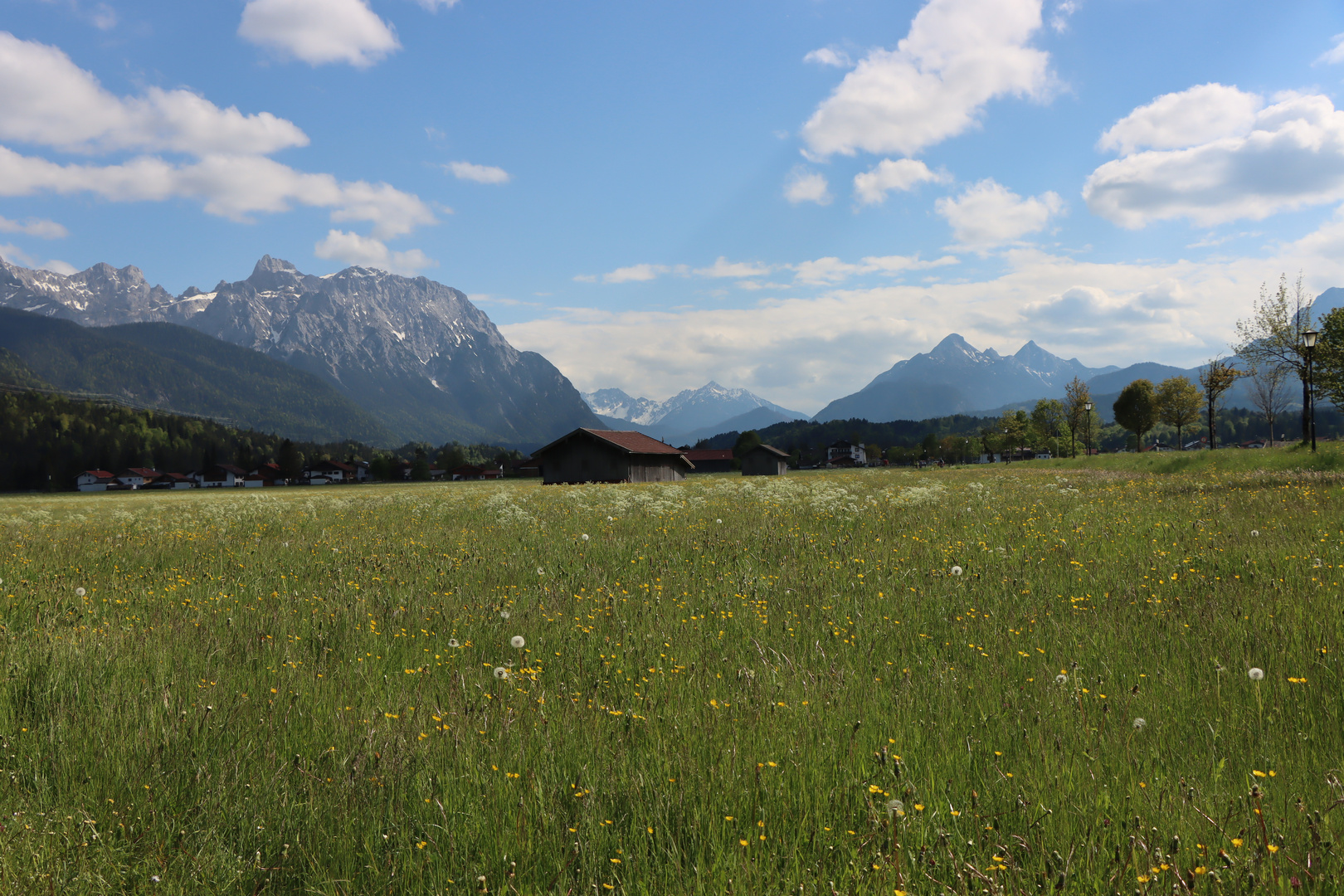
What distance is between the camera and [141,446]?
154 meters

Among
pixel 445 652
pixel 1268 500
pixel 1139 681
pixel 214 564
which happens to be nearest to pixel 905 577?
pixel 1139 681

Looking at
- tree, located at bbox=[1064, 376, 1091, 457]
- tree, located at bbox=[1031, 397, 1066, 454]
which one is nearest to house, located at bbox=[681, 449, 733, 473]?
tree, located at bbox=[1031, 397, 1066, 454]

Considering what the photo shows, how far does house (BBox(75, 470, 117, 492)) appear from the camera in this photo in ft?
452

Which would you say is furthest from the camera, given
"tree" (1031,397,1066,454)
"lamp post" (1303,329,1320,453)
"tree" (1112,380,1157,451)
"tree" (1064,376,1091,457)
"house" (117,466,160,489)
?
"house" (117,466,160,489)

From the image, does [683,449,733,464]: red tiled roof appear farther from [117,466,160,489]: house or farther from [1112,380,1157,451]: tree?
[117,466,160,489]: house

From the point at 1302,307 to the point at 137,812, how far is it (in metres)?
45.8

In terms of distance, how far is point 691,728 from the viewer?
354 cm

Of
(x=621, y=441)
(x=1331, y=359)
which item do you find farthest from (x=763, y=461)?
(x=1331, y=359)

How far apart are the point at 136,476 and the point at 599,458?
492ft

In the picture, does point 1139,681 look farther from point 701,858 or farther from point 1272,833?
point 701,858

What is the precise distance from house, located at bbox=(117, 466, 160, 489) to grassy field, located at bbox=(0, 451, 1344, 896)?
175219 mm

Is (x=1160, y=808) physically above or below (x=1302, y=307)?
below

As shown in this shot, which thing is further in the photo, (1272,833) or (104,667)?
(104,667)

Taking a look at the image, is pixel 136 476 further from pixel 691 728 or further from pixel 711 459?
pixel 691 728
